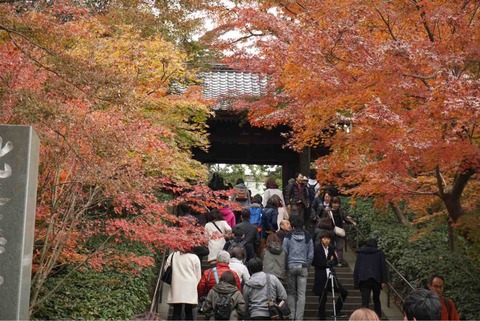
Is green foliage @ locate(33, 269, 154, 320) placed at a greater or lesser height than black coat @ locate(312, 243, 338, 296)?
lesser

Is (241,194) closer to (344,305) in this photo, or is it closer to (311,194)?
(311,194)

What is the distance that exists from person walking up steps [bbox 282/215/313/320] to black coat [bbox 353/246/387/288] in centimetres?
86

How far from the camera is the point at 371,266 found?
12.2 metres

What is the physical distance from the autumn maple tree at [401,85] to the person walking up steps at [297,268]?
1.54m

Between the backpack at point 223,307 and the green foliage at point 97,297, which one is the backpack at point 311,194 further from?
the backpack at point 223,307

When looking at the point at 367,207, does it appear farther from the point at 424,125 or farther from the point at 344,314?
the point at 424,125

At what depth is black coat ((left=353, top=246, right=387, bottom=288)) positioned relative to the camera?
40.0 ft

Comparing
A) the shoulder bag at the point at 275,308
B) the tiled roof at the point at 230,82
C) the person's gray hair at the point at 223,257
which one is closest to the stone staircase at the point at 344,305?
the person's gray hair at the point at 223,257

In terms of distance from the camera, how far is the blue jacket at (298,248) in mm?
12094

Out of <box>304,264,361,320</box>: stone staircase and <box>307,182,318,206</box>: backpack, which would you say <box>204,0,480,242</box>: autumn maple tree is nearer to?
<box>304,264,361,320</box>: stone staircase

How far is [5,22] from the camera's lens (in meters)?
9.60

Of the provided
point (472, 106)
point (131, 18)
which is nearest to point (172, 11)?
point (131, 18)

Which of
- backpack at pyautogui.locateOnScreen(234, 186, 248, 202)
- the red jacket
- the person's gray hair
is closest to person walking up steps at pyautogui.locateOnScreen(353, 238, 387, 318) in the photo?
the red jacket

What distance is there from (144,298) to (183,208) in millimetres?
3051
